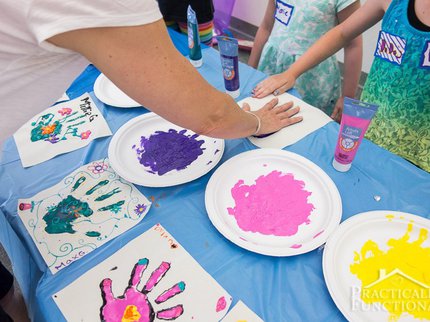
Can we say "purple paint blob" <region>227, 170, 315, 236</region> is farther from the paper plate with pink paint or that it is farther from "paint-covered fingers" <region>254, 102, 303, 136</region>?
"paint-covered fingers" <region>254, 102, 303, 136</region>

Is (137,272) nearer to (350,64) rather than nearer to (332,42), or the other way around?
(332,42)

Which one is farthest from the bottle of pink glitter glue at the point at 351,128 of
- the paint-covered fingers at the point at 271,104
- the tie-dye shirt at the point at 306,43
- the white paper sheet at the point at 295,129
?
the tie-dye shirt at the point at 306,43

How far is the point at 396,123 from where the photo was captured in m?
1.08

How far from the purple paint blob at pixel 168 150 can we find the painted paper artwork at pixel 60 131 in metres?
0.17

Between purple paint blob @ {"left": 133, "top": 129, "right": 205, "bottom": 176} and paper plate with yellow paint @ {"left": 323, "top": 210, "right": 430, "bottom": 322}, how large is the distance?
457mm

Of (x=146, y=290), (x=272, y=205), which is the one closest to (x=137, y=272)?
(x=146, y=290)

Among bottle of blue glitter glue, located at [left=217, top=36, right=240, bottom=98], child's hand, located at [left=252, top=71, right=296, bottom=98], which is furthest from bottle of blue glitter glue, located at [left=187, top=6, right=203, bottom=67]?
child's hand, located at [left=252, top=71, right=296, bottom=98]

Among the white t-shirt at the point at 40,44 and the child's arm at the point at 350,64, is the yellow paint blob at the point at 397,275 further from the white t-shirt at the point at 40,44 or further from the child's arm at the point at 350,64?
the child's arm at the point at 350,64

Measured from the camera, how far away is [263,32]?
168cm

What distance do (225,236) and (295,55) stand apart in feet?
3.67

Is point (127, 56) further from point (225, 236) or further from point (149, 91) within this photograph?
point (225, 236)

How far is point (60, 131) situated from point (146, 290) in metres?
0.68

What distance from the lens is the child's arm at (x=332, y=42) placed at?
1.09m

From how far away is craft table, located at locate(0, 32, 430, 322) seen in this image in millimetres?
614
